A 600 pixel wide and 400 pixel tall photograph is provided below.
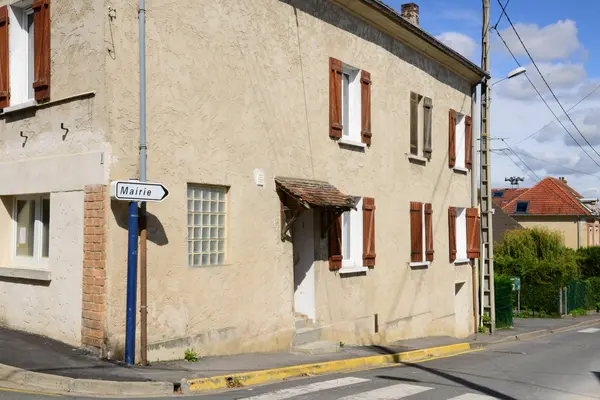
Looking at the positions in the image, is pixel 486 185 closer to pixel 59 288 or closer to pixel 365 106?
pixel 365 106

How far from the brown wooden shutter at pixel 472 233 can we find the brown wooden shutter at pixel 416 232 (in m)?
3.67

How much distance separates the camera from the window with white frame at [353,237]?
15172 mm

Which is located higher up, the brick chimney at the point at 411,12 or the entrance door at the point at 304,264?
the brick chimney at the point at 411,12

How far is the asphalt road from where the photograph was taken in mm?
8789

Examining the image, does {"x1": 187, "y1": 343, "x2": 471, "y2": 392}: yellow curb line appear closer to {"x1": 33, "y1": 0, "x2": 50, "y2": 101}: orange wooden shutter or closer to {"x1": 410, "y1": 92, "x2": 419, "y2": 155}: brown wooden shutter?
{"x1": 33, "y1": 0, "x2": 50, "y2": 101}: orange wooden shutter

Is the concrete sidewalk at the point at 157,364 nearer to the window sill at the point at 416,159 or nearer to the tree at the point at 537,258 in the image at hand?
the window sill at the point at 416,159

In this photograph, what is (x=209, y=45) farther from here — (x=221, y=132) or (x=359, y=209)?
(x=359, y=209)

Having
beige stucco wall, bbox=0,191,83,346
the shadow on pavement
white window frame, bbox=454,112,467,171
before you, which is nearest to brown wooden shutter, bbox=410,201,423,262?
white window frame, bbox=454,112,467,171

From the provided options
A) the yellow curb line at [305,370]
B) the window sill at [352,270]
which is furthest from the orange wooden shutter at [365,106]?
the yellow curb line at [305,370]

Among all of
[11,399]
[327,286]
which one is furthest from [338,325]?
[11,399]

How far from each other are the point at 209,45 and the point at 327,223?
4591 mm

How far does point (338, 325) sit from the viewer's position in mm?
14422

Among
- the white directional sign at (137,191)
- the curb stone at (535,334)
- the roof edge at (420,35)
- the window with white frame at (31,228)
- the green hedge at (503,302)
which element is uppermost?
the roof edge at (420,35)

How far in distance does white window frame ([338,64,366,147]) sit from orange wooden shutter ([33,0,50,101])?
681cm
